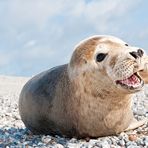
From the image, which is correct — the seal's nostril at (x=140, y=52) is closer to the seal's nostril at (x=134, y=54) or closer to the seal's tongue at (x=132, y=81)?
the seal's nostril at (x=134, y=54)

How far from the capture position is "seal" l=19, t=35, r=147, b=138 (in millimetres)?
5363

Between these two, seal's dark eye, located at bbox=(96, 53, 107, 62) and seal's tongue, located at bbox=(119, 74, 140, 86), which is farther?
seal's dark eye, located at bbox=(96, 53, 107, 62)

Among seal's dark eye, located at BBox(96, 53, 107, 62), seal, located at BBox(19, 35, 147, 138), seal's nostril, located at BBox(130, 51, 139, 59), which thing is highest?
seal's nostril, located at BBox(130, 51, 139, 59)

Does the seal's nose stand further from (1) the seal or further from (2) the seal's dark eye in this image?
(2) the seal's dark eye

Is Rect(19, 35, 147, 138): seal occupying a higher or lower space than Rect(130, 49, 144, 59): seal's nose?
lower

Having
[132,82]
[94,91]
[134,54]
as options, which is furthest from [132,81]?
[94,91]

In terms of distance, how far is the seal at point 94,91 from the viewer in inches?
211

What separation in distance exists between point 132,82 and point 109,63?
0.34 m

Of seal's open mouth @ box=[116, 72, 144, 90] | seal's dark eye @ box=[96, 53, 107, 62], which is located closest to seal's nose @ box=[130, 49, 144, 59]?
seal's open mouth @ box=[116, 72, 144, 90]

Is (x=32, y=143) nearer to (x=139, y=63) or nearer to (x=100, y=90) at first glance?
(x=100, y=90)

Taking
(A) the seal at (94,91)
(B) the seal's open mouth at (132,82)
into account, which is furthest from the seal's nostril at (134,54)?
(B) the seal's open mouth at (132,82)

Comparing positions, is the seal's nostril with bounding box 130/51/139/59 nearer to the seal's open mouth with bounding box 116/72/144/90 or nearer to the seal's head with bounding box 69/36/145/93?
the seal's head with bounding box 69/36/145/93

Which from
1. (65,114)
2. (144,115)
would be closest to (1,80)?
(144,115)

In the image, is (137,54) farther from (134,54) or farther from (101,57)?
(101,57)
